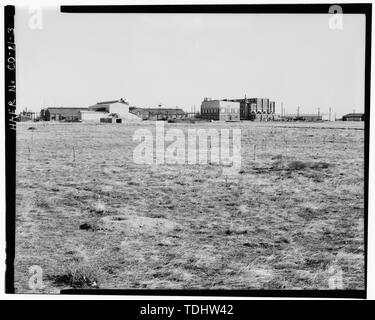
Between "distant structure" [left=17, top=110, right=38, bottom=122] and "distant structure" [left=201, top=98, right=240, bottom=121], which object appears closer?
"distant structure" [left=17, top=110, right=38, bottom=122]

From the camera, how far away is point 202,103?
5598mm

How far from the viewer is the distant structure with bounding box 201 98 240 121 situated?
5531mm

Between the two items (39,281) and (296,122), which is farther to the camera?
(296,122)

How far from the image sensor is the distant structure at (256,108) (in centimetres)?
560

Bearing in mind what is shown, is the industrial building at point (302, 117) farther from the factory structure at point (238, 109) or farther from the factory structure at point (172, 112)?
the factory structure at point (238, 109)

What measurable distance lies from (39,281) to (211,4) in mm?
4324

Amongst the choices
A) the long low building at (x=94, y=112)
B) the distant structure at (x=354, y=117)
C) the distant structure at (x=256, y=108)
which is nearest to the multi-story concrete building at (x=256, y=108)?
the distant structure at (x=256, y=108)

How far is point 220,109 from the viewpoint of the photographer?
18.3 ft

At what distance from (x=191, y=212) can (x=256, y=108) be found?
1.78 m

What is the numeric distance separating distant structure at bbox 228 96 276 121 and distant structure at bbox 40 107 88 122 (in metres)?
2.32

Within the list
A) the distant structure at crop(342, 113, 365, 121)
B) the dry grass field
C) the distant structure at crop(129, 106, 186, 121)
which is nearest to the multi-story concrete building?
the dry grass field

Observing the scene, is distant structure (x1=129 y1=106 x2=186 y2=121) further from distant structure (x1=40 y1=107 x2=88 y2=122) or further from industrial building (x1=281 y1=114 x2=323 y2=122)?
industrial building (x1=281 y1=114 x2=323 y2=122)
